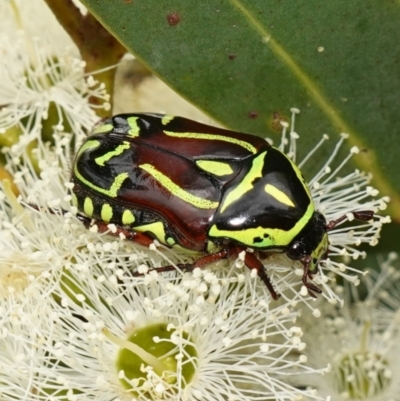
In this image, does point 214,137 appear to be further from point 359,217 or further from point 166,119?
point 359,217

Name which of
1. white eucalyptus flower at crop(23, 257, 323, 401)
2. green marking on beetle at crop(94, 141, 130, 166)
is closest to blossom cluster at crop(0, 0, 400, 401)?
white eucalyptus flower at crop(23, 257, 323, 401)

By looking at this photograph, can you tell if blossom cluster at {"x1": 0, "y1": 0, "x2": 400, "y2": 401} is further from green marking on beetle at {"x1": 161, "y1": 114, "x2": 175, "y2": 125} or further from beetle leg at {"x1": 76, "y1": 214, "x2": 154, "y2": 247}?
green marking on beetle at {"x1": 161, "y1": 114, "x2": 175, "y2": 125}

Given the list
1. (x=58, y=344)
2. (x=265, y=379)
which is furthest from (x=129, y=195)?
(x=265, y=379)

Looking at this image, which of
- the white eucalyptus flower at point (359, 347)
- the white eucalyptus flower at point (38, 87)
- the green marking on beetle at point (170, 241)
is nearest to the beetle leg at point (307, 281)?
the green marking on beetle at point (170, 241)

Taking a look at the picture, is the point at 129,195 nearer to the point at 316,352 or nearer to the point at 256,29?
the point at 256,29

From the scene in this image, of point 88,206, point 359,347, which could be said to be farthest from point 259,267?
point 359,347

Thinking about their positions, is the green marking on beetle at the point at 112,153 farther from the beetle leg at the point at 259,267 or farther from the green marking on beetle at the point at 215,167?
the beetle leg at the point at 259,267

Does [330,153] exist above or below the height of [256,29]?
below
